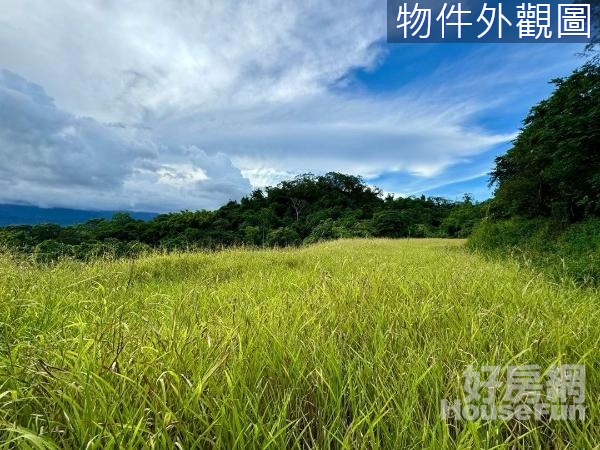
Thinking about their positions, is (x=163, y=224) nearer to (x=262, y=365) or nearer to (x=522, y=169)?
(x=522, y=169)

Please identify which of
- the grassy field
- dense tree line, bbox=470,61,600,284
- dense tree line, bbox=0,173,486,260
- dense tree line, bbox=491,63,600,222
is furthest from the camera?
dense tree line, bbox=0,173,486,260

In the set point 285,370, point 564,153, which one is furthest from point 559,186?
point 285,370

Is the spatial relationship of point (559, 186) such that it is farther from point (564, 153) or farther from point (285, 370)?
point (285, 370)

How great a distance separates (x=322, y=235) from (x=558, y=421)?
38.4m

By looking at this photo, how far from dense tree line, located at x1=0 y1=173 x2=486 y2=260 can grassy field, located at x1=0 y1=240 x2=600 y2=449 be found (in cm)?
1828

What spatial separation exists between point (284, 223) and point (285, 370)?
4696cm

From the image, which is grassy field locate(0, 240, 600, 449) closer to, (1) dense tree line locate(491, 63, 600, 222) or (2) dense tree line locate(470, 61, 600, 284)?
(2) dense tree line locate(470, 61, 600, 284)

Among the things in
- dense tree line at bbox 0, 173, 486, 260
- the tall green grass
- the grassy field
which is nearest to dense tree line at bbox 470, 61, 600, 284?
the tall green grass

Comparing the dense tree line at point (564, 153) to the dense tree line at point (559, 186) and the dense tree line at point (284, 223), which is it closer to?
the dense tree line at point (559, 186)

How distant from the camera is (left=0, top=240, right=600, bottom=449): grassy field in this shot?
1.38 m

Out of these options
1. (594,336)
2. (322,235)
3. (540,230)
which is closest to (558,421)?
(594,336)

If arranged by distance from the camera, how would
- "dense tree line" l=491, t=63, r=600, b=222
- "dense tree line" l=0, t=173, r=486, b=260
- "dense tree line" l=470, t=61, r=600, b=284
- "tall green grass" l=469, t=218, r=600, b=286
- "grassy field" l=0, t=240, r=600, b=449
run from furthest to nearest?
"dense tree line" l=0, t=173, r=486, b=260
"dense tree line" l=491, t=63, r=600, b=222
"dense tree line" l=470, t=61, r=600, b=284
"tall green grass" l=469, t=218, r=600, b=286
"grassy field" l=0, t=240, r=600, b=449

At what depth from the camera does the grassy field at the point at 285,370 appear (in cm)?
138

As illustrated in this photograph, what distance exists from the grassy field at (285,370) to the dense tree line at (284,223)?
60.0 feet
